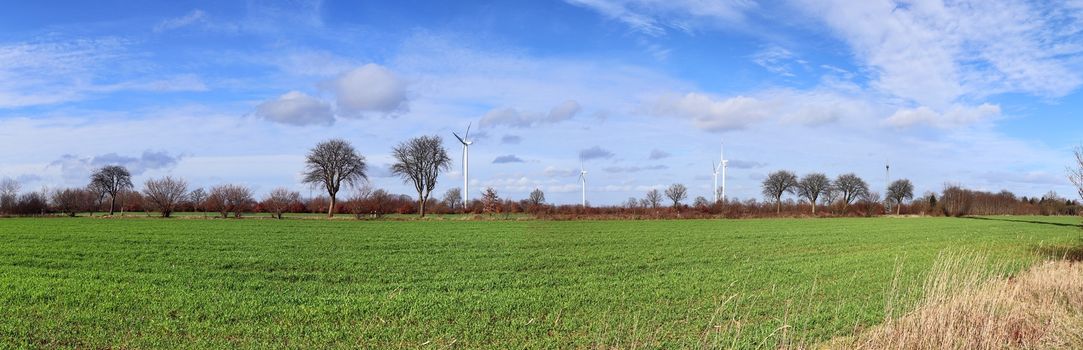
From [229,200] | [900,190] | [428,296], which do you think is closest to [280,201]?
[229,200]

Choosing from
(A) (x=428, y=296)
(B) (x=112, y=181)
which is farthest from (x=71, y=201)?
(A) (x=428, y=296)

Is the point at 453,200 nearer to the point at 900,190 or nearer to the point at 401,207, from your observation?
the point at 401,207

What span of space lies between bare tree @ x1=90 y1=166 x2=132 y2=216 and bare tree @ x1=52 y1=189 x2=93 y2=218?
76.7 inches

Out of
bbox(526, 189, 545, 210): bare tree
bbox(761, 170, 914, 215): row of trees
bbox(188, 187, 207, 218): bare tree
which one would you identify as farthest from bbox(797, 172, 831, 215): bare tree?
bbox(188, 187, 207, 218): bare tree

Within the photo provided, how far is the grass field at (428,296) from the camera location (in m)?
10.2

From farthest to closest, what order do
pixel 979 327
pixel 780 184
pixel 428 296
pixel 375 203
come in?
pixel 780 184, pixel 375 203, pixel 428 296, pixel 979 327

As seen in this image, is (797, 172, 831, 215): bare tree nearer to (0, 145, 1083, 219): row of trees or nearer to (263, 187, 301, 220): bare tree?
(0, 145, 1083, 219): row of trees

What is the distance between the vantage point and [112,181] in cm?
9150

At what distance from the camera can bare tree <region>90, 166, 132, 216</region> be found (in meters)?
89.9

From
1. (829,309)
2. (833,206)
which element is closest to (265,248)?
(829,309)

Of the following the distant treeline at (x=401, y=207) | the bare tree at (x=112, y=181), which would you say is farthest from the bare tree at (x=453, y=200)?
the bare tree at (x=112, y=181)

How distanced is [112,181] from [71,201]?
739 cm

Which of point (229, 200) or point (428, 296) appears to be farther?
point (229, 200)

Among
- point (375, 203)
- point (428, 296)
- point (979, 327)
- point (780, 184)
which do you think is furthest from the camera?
point (780, 184)
